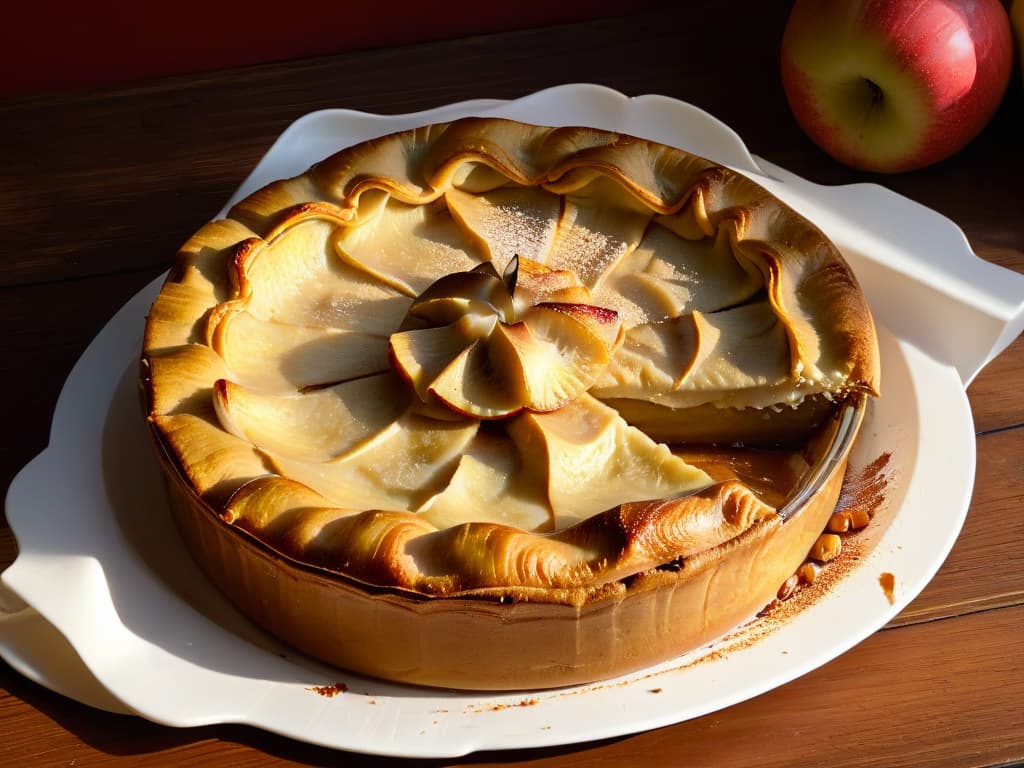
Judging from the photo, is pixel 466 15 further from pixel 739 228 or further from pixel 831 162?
pixel 739 228

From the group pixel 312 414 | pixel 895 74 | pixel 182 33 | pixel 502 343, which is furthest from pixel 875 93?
pixel 182 33

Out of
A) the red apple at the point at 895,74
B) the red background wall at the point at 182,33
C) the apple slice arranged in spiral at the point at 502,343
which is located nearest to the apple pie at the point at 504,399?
the apple slice arranged in spiral at the point at 502,343

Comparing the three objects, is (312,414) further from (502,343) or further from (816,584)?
(816,584)

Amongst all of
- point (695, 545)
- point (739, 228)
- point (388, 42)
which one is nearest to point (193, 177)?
point (388, 42)

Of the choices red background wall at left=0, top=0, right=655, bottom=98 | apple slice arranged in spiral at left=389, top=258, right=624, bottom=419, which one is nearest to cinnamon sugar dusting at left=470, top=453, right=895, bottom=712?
apple slice arranged in spiral at left=389, top=258, right=624, bottom=419

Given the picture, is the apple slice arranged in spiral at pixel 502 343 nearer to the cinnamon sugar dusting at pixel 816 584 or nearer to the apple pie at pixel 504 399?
the apple pie at pixel 504 399

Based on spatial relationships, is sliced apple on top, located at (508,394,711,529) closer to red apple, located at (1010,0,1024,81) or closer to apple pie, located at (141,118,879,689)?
apple pie, located at (141,118,879,689)

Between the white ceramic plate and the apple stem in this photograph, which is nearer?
the white ceramic plate
